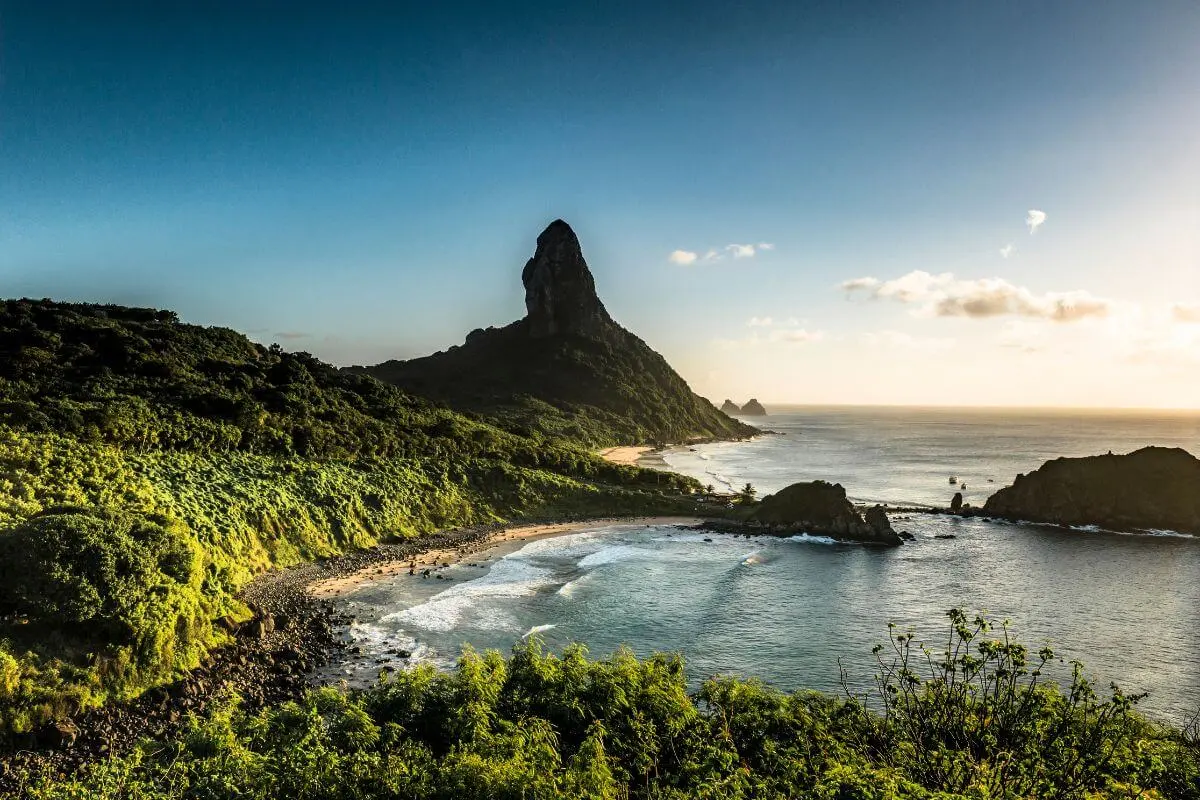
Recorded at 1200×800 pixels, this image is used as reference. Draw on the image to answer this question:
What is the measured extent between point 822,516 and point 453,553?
4200 centimetres

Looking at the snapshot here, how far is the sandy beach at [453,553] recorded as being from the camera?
4653cm

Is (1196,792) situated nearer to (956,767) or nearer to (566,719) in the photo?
(956,767)

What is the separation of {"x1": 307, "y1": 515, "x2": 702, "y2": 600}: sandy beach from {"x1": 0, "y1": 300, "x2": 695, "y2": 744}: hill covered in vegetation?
396 cm

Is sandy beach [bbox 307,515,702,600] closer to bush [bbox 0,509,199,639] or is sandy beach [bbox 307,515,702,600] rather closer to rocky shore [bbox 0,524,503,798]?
rocky shore [bbox 0,524,503,798]

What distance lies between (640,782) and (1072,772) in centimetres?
1060

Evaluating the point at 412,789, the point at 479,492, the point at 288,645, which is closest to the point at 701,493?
the point at 479,492

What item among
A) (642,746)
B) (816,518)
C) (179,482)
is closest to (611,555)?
(816,518)

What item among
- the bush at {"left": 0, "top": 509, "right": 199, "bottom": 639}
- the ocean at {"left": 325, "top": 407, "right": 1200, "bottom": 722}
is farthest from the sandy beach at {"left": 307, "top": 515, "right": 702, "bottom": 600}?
the bush at {"left": 0, "top": 509, "right": 199, "bottom": 639}

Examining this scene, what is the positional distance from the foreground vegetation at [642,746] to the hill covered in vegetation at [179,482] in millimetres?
8380

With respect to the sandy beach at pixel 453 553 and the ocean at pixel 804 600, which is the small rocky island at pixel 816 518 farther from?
the sandy beach at pixel 453 553

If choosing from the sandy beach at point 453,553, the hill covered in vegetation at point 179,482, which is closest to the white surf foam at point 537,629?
the sandy beach at point 453,553

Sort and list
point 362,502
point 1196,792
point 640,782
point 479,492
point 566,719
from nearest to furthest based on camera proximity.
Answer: point 1196,792
point 640,782
point 566,719
point 362,502
point 479,492

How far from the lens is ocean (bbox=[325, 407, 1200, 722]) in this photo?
118 ft

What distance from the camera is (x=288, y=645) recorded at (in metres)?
34.2
